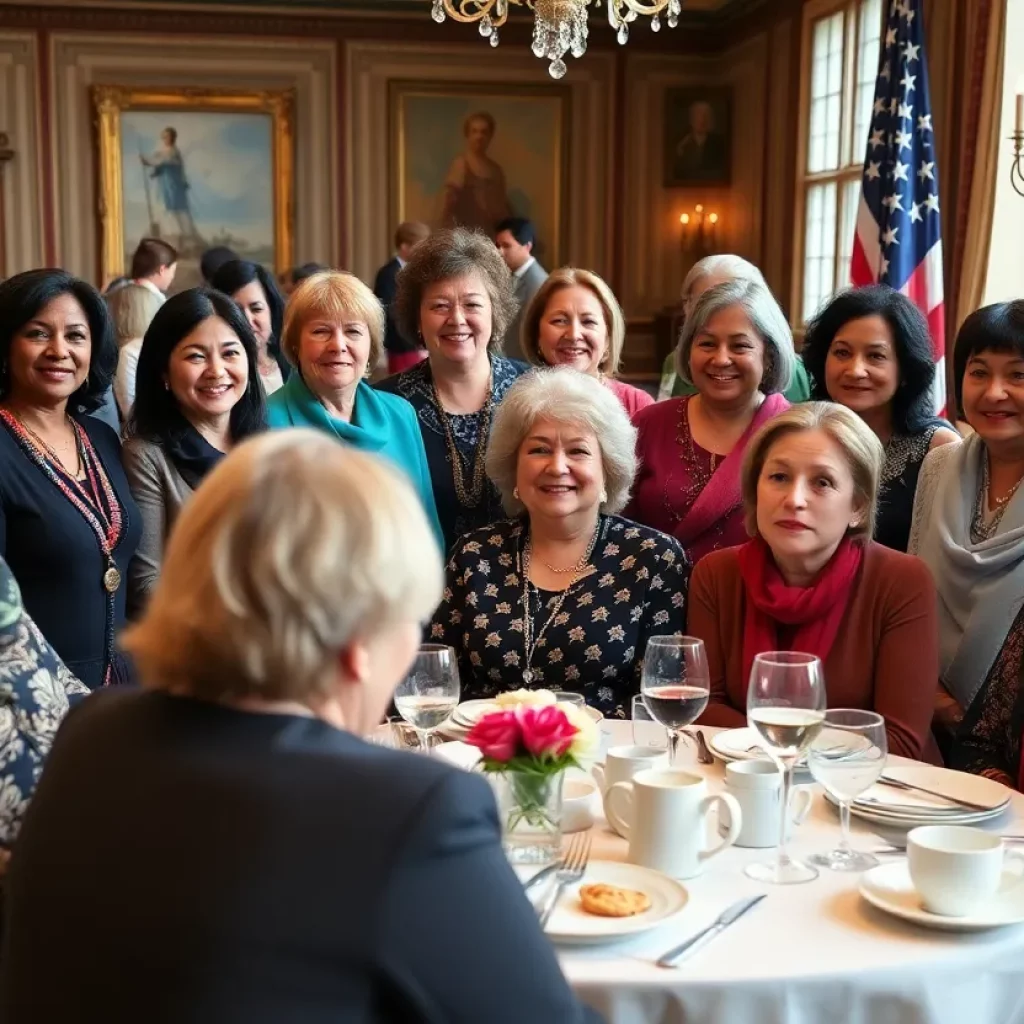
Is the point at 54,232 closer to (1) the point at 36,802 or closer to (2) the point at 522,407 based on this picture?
(2) the point at 522,407

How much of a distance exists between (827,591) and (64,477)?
1816 mm

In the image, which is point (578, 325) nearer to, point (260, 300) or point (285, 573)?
point (260, 300)

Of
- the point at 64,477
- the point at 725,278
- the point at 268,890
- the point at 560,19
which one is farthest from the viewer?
the point at 560,19

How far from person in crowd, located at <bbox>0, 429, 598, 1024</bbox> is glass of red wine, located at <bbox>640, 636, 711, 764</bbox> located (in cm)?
87

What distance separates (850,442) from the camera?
2738mm

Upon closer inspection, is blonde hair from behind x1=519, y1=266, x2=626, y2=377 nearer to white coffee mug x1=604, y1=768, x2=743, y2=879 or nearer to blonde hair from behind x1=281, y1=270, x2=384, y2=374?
blonde hair from behind x1=281, y1=270, x2=384, y2=374

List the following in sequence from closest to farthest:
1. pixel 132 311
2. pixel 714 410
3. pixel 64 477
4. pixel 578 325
Result: pixel 64 477 < pixel 714 410 < pixel 578 325 < pixel 132 311

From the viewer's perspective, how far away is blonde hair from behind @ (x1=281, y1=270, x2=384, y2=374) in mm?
3732

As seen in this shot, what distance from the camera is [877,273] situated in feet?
21.2

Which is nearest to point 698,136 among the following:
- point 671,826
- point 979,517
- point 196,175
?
point 196,175

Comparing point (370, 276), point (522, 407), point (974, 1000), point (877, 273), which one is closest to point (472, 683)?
point (522, 407)

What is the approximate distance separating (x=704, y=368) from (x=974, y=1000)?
2.20 meters

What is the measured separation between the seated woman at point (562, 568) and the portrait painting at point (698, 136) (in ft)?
28.5

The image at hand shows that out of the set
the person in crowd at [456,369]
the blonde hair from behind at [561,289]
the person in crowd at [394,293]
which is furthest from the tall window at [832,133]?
the person in crowd at [456,369]
